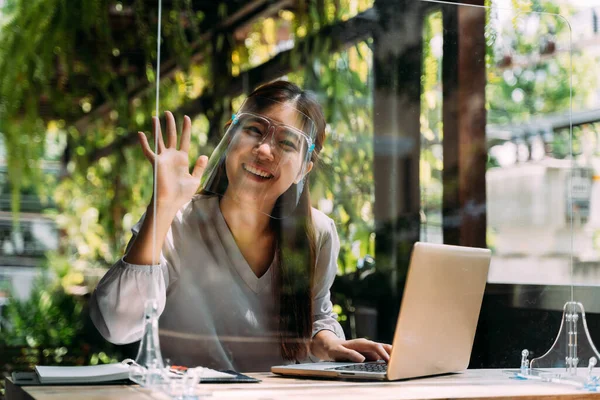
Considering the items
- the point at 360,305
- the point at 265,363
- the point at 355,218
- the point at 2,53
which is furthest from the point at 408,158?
the point at 2,53

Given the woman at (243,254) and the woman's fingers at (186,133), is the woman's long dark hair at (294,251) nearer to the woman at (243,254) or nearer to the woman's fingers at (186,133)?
the woman at (243,254)

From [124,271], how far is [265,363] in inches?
23.4

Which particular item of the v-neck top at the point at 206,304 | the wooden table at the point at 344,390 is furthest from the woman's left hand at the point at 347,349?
the wooden table at the point at 344,390

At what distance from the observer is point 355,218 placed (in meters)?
3.10

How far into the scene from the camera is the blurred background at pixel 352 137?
9.52 feet

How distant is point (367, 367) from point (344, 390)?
0.34 metres

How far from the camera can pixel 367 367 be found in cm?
245

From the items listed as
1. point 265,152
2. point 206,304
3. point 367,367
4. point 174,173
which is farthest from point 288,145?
point 367,367

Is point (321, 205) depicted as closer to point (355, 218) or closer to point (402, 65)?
point (355, 218)

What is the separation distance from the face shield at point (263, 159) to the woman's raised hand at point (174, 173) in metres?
0.05

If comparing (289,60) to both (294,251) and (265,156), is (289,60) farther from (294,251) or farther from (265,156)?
(294,251)

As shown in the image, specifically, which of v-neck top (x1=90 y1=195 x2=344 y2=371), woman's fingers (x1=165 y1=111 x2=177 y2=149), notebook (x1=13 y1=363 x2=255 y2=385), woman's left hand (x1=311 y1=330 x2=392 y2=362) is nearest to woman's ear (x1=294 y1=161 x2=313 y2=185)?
v-neck top (x1=90 y1=195 x2=344 y2=371)

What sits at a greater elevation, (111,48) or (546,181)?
(111,48)

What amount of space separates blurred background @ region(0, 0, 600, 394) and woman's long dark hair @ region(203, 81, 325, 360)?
2.3 inches
